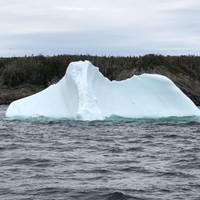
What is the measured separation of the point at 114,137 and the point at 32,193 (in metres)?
9.64

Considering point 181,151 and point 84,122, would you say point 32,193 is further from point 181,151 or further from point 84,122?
point 84,122

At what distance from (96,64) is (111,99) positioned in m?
36.3

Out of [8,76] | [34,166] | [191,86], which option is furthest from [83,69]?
[8,76]

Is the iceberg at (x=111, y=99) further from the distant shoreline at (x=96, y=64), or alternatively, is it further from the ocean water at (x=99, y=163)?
the distant shoreline at (x=96, y=64)

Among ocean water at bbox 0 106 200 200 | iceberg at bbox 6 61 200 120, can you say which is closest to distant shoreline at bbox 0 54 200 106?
iceberg at bbox 6 61 200 120

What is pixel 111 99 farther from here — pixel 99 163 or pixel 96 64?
pixel 96 64

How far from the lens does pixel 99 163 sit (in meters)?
15.0

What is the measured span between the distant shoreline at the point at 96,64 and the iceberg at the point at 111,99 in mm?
26107

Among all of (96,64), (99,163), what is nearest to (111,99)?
(99,163)

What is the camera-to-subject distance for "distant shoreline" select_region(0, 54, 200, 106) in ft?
190

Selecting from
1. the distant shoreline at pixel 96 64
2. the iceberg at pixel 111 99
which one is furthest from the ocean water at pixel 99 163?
the distant shoreline at pixel 96 64

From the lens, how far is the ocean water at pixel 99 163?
11.6 meters

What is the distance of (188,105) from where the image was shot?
94.0 feet

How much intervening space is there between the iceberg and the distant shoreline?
85.7 feet
